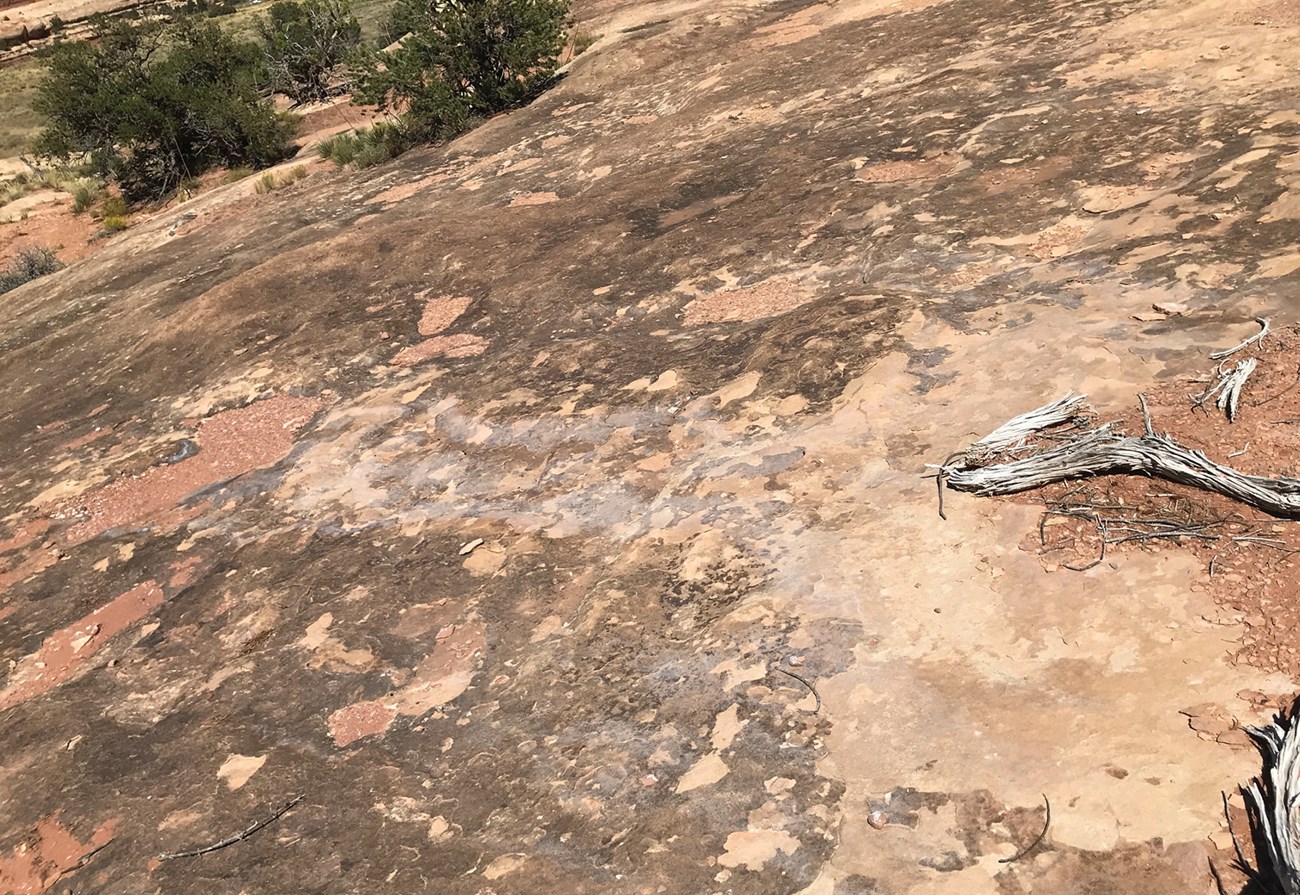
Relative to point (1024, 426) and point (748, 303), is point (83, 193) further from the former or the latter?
point (1024, 426)

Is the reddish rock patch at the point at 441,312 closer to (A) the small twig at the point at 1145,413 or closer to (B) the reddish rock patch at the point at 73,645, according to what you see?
(B) the reddish rock patch at the point at 73,645

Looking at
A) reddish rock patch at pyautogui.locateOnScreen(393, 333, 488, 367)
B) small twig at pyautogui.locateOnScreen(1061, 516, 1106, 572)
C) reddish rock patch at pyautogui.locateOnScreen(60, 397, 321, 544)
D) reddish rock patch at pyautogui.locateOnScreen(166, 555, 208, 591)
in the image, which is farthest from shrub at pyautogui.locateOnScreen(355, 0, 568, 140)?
small twig at pyautogui.locateOnScreen(1061, 516, 1106, 572)

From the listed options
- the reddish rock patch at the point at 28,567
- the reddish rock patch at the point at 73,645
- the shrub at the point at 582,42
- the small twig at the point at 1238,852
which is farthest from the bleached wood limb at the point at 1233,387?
the shrub at the point at 582,42

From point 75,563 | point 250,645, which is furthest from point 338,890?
point 75,563

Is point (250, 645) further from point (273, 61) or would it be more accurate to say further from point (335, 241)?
point (273, 61)

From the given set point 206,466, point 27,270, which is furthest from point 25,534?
point 27,270

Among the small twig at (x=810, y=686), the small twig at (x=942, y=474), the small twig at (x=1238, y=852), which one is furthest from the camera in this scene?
the small twig at (x=942, y=474)
